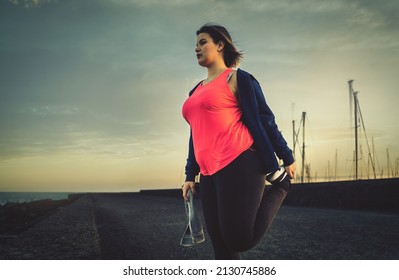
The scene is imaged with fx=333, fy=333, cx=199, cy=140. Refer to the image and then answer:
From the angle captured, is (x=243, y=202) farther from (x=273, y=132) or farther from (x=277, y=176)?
(x=273, y=132)

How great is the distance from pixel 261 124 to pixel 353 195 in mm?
8358

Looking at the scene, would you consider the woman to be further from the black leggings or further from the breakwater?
the breakwater

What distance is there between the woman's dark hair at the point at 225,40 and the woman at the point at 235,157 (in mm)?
26

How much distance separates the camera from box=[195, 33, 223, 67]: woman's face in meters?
2.36

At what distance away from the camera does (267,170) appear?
2.03 m

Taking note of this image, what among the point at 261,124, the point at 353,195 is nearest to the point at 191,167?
the point at 261,124

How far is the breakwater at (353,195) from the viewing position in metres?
8.34

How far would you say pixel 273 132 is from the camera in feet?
6.97

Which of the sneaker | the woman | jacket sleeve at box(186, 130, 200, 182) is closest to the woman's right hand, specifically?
jacket sleeve at box(186, 130, 200, 182)
